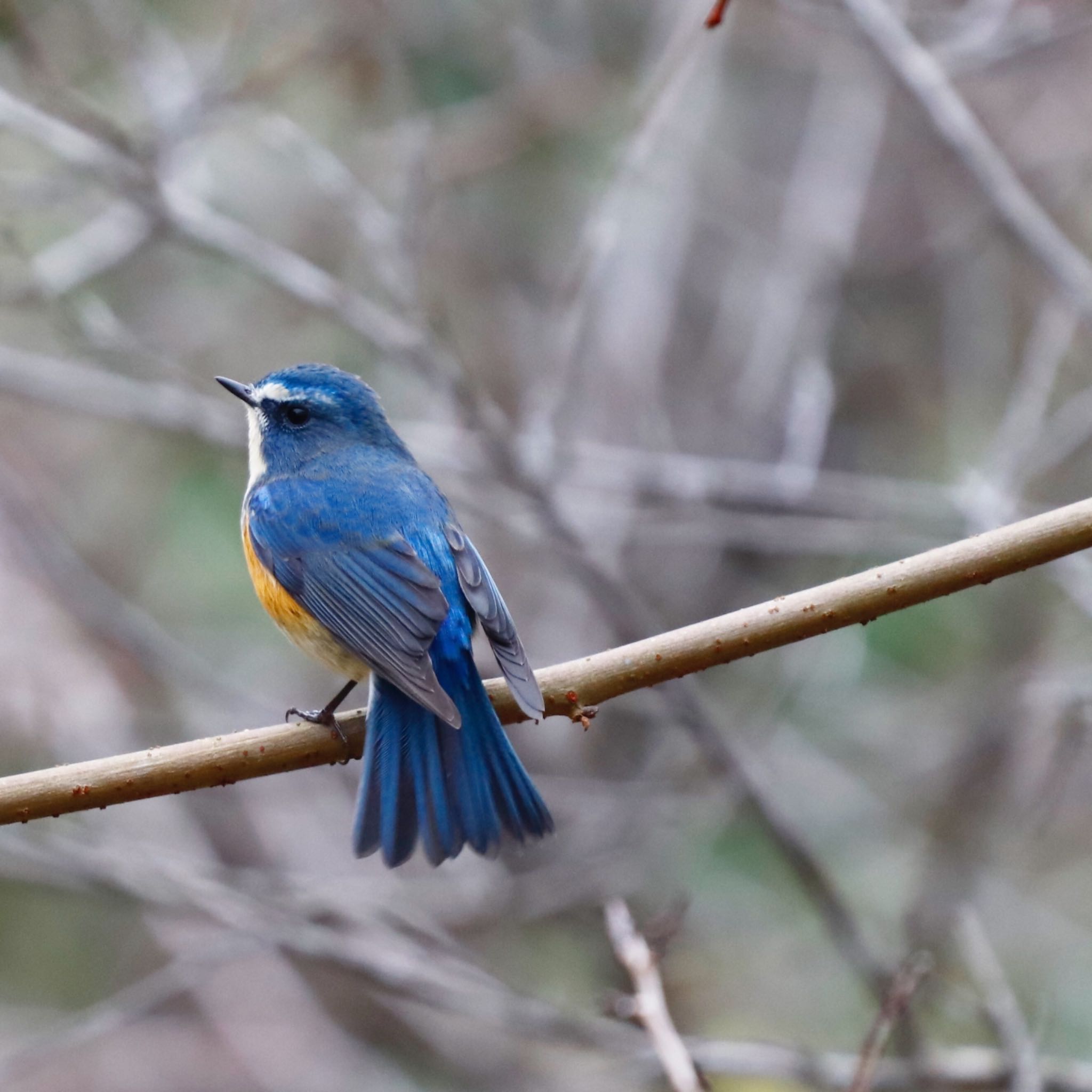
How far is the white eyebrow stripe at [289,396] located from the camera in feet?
13.8

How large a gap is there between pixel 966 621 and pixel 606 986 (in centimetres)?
241

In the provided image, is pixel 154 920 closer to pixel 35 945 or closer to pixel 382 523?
pixel 35 945

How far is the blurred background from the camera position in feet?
15.8

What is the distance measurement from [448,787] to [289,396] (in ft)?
4.76

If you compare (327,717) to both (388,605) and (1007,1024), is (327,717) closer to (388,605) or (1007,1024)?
(388,605)

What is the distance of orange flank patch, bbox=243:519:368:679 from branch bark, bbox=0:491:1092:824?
809 millimetres

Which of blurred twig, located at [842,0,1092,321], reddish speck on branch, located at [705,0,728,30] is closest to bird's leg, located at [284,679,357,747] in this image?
reddish speck on branch, located at [705,0,728,30]

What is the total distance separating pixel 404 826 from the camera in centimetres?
326

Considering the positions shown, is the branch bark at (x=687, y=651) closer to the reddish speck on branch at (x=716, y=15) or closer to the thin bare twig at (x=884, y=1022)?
the thin bare twig at (x=884, y=1022)

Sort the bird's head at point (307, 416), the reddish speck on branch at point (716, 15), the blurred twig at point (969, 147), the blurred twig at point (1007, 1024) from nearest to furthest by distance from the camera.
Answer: the reddish speck on branch at point (716, 15) → the blurred twig at point (1007, 1024) → the bird's head at point (307, 416) → the blurred twig at point (969, 147)

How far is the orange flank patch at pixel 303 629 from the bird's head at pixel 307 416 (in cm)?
44

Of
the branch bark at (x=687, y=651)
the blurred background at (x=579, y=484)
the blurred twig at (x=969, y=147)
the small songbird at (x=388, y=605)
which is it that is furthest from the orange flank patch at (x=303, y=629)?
the blurred twig at (x=969, y=147)

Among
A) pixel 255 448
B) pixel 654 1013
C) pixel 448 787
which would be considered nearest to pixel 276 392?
pixel 255 448

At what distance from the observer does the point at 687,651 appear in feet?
8.89
